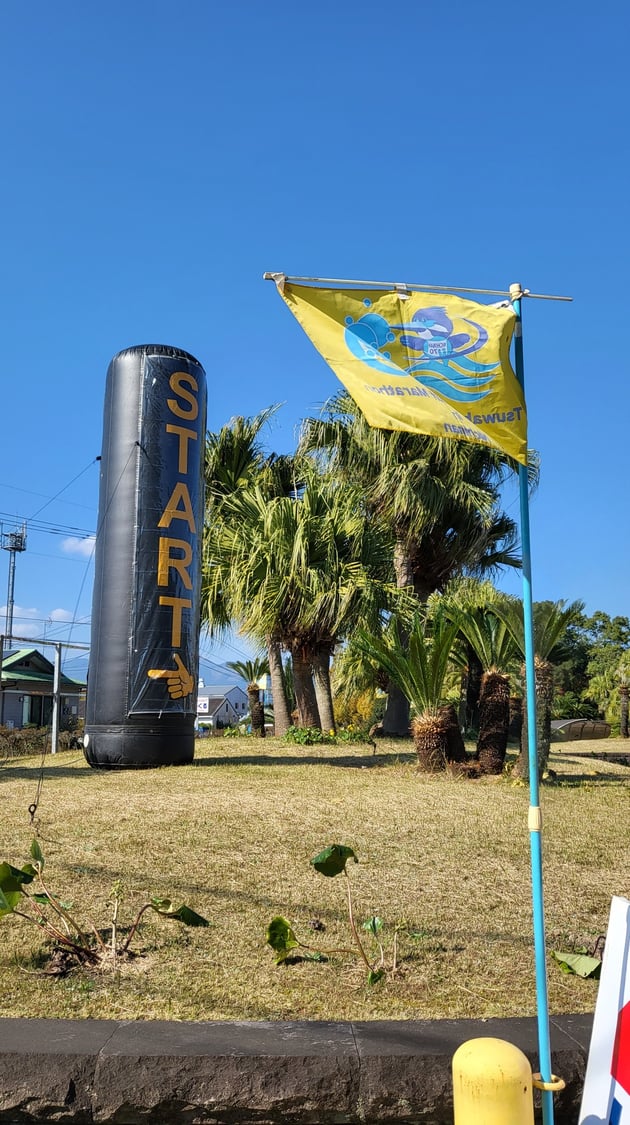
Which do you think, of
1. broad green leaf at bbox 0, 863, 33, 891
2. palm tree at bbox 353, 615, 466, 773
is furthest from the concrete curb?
palm tree at bbox 353, 615, 466, 773

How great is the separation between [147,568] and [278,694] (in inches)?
323

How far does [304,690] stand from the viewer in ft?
57.8

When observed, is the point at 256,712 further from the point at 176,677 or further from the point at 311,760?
the point at 176,677

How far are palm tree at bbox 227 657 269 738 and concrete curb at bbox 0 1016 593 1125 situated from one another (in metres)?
15.0

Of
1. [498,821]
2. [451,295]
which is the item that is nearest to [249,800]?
[498,821]

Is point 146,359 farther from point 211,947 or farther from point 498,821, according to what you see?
point 211,947

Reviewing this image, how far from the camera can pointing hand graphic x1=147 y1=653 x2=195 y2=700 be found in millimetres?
11711

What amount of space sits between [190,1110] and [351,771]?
8.50 meters

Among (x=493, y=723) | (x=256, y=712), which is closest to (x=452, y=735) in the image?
(x=493, y=723)

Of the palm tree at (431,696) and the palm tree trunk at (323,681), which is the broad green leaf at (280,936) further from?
the palm tree trunk at (323,681)

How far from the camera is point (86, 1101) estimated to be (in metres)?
3.19

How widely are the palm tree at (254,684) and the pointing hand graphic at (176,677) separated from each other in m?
6.36

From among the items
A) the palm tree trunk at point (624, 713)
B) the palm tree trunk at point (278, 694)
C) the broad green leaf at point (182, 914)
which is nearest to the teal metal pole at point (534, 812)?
the broad green leaf at point (182, 914)

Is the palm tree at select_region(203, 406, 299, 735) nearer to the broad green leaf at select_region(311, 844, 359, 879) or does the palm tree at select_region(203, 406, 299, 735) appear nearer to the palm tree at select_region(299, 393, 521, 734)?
the palm tree at select_region(299, 393, 521, 734)
